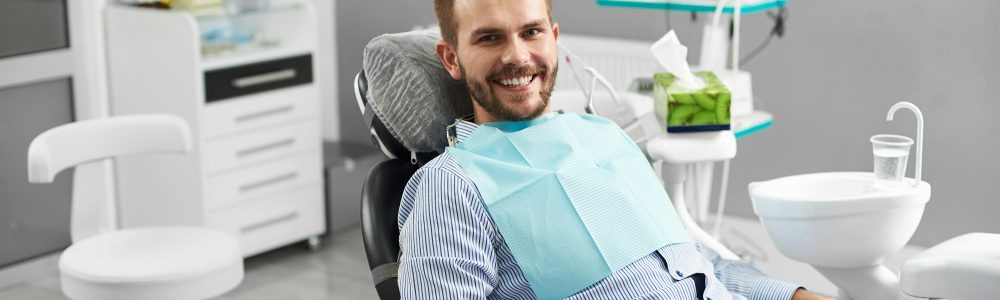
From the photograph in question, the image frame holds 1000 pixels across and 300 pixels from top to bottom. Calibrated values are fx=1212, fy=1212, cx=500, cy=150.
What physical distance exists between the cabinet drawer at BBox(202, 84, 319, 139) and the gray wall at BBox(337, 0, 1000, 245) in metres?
0.92

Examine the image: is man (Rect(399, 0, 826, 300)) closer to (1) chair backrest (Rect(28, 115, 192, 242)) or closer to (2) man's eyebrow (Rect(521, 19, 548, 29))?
(2) man's eyebrow (Rect(521, 19, 548, 29))

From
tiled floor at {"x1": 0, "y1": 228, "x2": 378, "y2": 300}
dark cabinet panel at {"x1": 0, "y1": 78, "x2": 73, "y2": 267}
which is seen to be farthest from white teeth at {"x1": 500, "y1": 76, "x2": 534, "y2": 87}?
dark cabinet panel at {"x1": 0, "y1": 78, "x2": 73, "y2": 267}

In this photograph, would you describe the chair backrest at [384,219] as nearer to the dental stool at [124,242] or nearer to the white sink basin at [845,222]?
the white sink basin at [845,222]

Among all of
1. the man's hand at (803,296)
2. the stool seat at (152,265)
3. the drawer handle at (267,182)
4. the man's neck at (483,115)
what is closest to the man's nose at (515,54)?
the man's neck at (483,115)

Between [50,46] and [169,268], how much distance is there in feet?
3.88

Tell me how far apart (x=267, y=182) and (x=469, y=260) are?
200 cm

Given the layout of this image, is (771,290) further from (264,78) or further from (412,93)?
(264,78)

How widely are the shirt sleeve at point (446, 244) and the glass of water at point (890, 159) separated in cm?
63

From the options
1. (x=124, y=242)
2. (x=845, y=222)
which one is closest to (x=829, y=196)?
(x=845, y=222)

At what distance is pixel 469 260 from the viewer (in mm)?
1589

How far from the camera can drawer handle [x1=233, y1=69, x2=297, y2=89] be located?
3330 mm

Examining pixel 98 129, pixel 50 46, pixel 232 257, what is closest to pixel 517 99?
pixel 232 257

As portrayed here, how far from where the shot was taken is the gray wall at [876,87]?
10.2ft

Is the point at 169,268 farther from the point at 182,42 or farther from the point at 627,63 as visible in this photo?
the point at 627,63
